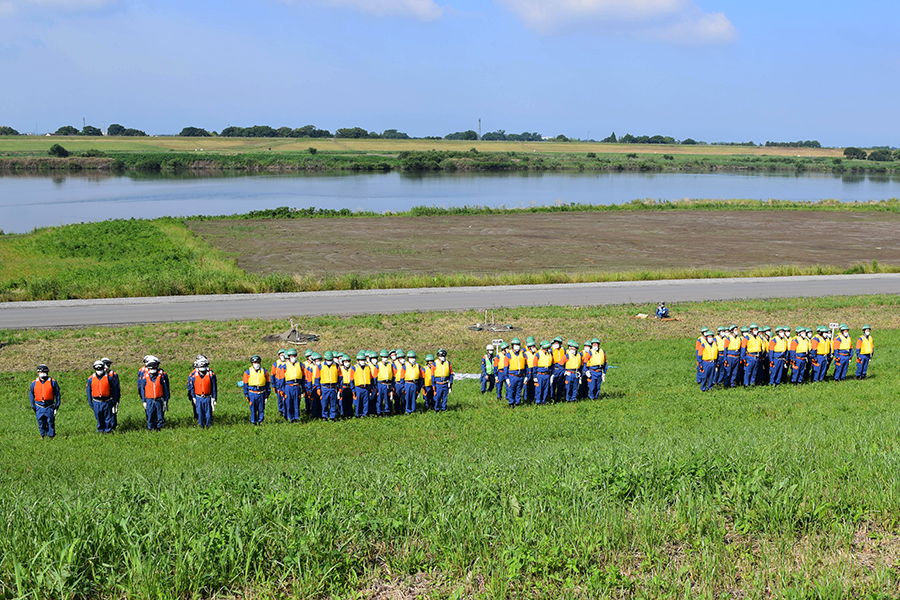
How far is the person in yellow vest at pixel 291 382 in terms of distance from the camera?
16672 millimetres

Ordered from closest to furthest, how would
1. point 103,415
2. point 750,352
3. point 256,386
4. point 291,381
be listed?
1. point 103,415
2. point 256,386
3. point 291,381
4. point 750,352

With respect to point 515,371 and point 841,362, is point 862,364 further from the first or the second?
point 515,371

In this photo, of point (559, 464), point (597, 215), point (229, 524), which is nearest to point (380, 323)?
point (559, 464)

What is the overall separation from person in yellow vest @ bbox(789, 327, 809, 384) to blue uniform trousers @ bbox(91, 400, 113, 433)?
56.4 ft

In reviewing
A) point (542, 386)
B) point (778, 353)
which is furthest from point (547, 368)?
point (778, 353)

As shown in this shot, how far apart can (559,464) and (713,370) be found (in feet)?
40.1

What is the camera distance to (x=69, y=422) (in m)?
16.4

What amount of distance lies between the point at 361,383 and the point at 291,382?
160 centimetres

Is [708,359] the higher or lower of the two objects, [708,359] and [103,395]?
the lower

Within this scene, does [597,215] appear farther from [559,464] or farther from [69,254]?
[559,464]

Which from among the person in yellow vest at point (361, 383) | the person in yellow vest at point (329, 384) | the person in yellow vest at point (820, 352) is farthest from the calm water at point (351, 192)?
the person in yellow vest at point (820, 352)

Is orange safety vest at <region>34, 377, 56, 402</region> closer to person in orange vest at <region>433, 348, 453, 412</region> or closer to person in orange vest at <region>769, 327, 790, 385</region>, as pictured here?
person in orange vest at <region>433, 348, 453, 412</region>

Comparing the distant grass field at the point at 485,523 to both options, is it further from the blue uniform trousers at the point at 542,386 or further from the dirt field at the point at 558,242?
the dirt field at the point at 558,242

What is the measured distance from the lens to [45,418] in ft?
47.9
